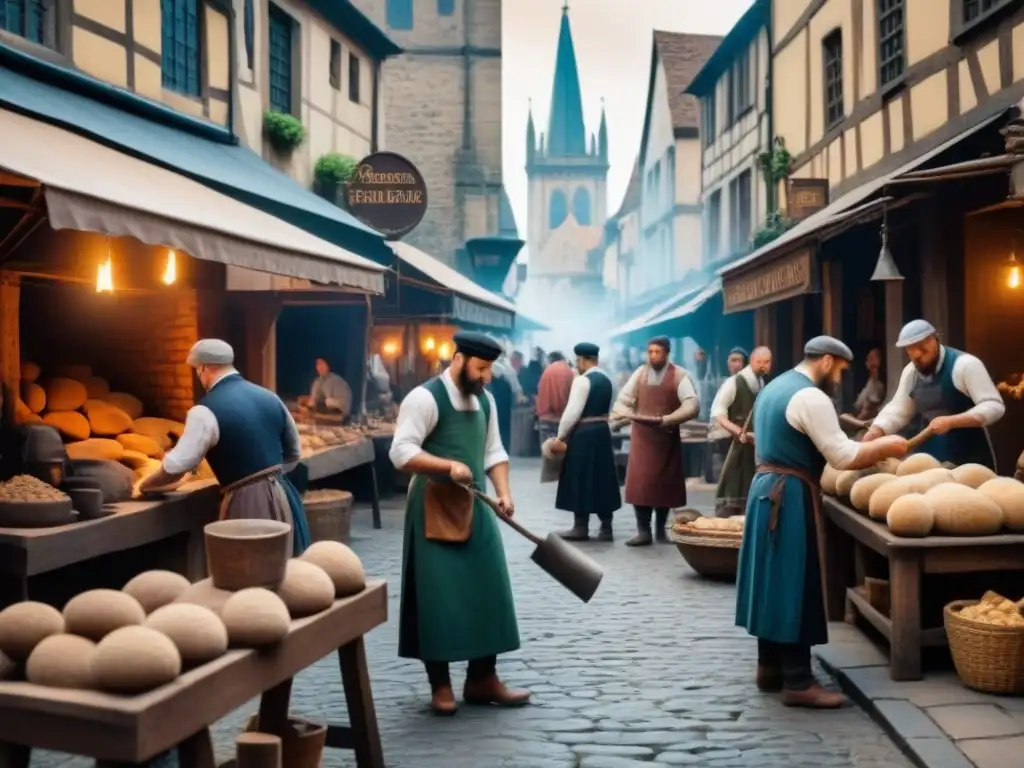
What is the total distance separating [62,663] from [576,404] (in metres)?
8.58

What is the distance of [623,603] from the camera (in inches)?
348

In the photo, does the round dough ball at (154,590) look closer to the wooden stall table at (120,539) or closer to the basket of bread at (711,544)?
the wooden stall table at (120,539)

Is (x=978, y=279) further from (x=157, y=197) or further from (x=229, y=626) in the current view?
(x=229, y=626)

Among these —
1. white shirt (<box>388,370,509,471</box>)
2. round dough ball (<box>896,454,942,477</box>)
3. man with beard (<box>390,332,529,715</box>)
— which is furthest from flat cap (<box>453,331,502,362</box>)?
round dough ball (<box>896,454,942,477</box>)

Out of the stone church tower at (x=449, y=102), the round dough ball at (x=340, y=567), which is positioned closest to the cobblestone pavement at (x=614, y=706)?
the round dough ball at (x=340, y=567)

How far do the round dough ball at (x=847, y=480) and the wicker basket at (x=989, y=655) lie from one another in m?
1.56

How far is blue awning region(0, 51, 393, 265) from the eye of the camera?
932 cm

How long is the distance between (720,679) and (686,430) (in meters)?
11.3

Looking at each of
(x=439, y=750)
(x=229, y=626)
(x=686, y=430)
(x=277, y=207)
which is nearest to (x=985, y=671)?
(x=439, y=750)

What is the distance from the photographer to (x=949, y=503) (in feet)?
21.1

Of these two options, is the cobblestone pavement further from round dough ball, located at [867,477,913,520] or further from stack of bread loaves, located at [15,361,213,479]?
stack of bread loaves, located at [15,361,213,479]

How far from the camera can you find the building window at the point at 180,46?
41.3 feet

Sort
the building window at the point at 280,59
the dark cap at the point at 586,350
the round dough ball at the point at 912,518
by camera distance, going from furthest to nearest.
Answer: the building window at the point at 280,59
the dark cap at the point at 586,350
the round dough ball at the point at 912,518

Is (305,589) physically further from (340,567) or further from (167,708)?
Result: (167,708)
